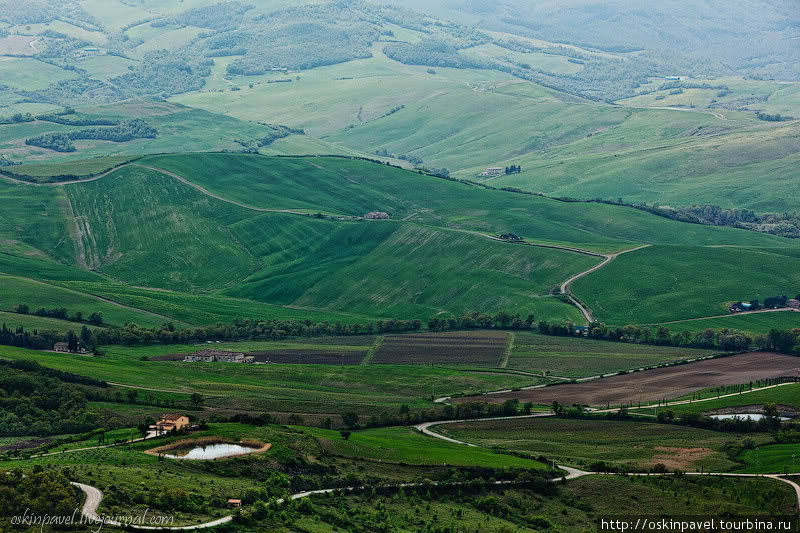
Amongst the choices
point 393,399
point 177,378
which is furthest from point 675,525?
point 177,378

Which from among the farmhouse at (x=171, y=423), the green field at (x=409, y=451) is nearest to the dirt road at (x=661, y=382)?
the green field at (x=409, y=451)

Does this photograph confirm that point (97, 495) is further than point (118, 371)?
No

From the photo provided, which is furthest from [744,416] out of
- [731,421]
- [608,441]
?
[608,441]

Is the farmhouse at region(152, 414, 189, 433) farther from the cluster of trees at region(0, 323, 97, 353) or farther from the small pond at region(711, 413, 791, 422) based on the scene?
the small pond at region(711, 413, 791, 422)

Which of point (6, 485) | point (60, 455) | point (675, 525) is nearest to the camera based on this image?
point (6, 485)

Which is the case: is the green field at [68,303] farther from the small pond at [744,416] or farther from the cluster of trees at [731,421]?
the small pond at [744,416]

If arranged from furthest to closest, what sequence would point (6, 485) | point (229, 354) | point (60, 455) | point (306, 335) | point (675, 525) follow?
point (306, 335), point (229, 354), point (60, 455), point (675, 525), point (6, 485)

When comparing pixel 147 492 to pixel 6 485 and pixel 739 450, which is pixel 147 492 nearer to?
pixel 6 485

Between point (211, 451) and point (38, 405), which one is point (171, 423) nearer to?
point (211, 451)
